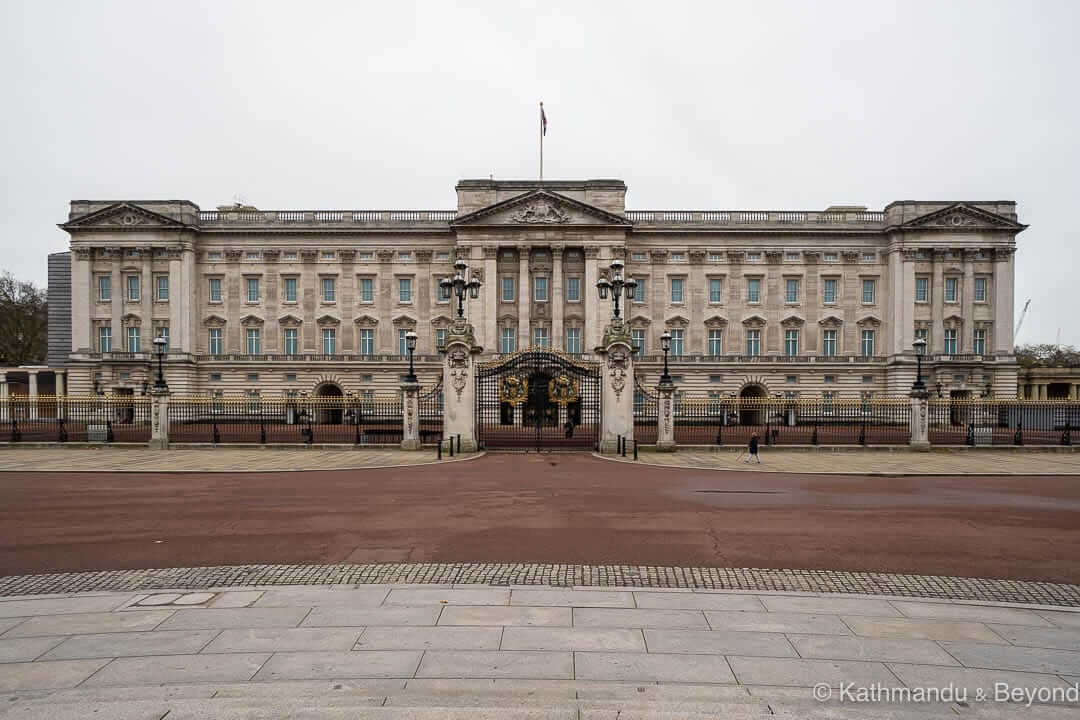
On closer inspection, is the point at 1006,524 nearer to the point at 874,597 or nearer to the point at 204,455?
the point at 874,597

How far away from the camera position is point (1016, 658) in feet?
19.3

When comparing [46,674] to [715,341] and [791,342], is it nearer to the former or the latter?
[715,341]

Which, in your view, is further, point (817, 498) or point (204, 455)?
point (204, 455)

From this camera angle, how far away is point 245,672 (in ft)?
18.3

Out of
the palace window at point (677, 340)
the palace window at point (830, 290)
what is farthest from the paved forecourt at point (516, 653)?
the palace window at point (830, 290)

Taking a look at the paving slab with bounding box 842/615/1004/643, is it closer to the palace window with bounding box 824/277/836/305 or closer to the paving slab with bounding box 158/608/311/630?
the paving slab with bounding box 158/608/311/630

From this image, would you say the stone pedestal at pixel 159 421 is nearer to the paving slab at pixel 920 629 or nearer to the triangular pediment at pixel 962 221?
the paving slab at pixel 920 629

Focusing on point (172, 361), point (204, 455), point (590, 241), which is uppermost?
point (590, 241)

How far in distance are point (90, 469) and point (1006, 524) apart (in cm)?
2627

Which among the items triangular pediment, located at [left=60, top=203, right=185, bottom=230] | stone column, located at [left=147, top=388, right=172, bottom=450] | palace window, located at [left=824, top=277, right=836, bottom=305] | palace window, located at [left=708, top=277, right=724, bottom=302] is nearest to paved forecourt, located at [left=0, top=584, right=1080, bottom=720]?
stone column, located at [left=147, top=388, right=172, bottom=450]

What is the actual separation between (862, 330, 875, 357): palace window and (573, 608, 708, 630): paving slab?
170 ft

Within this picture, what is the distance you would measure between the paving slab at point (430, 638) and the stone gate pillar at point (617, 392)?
1822cm

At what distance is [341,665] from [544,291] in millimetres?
46005

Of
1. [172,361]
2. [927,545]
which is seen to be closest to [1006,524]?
[927,545]
